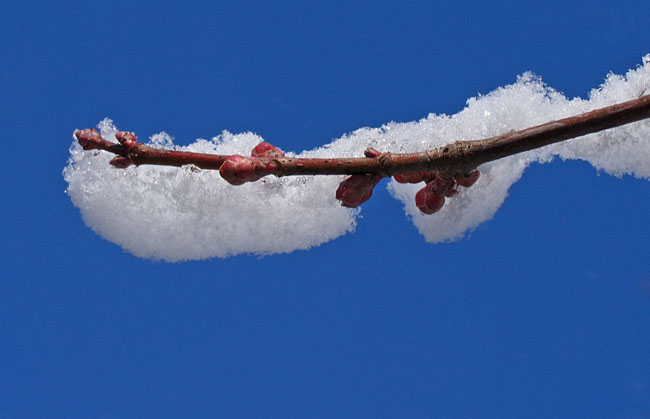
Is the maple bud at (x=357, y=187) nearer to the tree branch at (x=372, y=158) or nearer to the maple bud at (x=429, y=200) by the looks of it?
the tree branch at (x=372, y=158)

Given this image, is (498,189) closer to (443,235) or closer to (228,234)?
(443,235)

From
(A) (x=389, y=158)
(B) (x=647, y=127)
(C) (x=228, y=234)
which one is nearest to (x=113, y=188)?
(C) (x=228, y=234)

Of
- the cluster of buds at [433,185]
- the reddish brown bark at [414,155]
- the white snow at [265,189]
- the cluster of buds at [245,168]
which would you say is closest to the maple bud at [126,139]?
the reddish brown bark at [414,155]

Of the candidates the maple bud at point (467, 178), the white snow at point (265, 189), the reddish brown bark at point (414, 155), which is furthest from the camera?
the white snow at point (265, 189)

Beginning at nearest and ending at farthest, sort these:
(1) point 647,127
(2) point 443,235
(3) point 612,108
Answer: (3) point 612,108 → (1) point 647,127 → (2) point 443,235

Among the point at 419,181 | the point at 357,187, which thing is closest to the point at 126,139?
the point at 357,187

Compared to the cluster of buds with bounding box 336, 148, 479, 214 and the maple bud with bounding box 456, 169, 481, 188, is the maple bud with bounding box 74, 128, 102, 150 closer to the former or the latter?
the cluster of buds with bounding box 336, 148, 479, 214

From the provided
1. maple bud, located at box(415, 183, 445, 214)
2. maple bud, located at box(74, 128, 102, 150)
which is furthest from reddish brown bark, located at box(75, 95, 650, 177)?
maple bud, located at box(415, 183, 445, 214)
